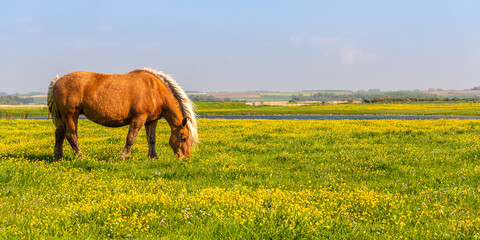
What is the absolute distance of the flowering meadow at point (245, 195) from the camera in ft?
18.6

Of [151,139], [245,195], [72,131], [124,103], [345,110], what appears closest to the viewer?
[245,195]

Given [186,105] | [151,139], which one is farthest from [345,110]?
[151,139]

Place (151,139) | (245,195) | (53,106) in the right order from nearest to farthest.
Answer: (245,195) < (53,106) < (151,139)

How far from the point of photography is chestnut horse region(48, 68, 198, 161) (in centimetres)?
1218

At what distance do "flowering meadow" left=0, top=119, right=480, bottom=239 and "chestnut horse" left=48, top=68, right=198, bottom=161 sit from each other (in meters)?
0.87

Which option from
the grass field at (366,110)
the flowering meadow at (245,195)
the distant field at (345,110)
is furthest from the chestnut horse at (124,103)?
the grass field at (366,110)

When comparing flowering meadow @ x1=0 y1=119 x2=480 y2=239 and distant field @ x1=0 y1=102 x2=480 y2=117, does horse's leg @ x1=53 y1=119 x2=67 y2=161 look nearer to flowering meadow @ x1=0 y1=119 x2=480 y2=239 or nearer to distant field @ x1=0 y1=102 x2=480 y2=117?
flowering meadow @ x1=0 y1=119 x2=480 y2=239

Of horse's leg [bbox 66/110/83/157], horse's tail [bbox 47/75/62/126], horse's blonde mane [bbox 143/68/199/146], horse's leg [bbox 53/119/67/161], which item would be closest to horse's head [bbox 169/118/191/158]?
horse's blonde mane [bbox 143/68/199/146]

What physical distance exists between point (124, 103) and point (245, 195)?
684 centimetres

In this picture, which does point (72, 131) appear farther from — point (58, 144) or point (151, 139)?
point (151, 139)

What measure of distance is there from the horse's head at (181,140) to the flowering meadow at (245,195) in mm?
497

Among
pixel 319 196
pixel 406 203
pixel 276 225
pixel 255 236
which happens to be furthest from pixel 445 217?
pixel 255 236

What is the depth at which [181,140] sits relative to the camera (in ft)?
41.8

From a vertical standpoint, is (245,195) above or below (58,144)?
below
